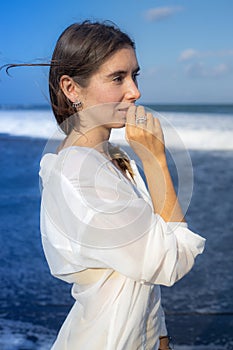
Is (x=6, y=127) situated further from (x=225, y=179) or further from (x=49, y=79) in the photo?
(x=49, y=79)

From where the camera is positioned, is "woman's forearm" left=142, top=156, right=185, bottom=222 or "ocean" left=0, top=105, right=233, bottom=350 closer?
"woman's forearm" left=142, top=156, right=185, bottom=222

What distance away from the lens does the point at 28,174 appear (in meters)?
10.3

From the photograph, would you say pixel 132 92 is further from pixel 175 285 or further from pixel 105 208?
pixel 175 285

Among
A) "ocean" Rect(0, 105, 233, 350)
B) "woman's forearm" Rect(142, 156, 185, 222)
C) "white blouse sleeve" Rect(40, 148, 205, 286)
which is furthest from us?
"ocean" Rect(0, 105, 233, 350)

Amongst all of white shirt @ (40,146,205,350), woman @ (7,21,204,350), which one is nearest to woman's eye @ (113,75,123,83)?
woman @ (7,21,204,350)

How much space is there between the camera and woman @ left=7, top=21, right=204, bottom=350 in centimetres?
142

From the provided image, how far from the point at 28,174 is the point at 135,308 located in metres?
8.94

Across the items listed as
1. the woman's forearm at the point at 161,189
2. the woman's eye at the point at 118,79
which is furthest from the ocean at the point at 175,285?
the woman's eye at the point at 118,79

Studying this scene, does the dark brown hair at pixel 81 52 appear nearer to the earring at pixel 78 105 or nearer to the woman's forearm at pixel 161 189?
the earring at pixel 78 105

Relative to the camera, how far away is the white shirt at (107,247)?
141cm

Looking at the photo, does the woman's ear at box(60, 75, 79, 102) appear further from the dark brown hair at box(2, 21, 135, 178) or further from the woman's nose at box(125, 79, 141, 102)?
the woman's nose at box(125, 79, 141, 102)

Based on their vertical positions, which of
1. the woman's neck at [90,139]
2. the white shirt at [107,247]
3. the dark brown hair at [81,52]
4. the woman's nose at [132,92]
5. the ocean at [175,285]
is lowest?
the ocean at [175,285]

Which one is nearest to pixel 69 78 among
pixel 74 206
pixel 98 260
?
pixel 74 206

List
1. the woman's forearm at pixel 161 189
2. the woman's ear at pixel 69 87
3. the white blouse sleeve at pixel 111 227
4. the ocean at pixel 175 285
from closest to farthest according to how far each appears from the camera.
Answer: the white blouse sleeve at pixel 111 227, the woman's forearm at pixel 161 189, the woman's ear at pixel 69 87, the ocean at pixel 175 285
